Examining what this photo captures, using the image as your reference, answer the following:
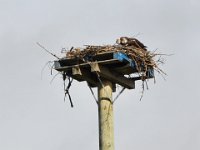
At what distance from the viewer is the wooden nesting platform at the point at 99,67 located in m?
9.86

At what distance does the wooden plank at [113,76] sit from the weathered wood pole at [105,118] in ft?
0.64

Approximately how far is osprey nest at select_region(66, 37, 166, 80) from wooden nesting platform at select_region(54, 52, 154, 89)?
0.26 feet

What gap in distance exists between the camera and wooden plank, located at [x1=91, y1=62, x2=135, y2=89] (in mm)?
Result: 9828

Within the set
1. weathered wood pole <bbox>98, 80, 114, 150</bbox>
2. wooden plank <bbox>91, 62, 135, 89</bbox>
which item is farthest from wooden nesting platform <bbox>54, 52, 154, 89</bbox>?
weathered wood pole <bbox>98, 80, 114, 150</bbox>

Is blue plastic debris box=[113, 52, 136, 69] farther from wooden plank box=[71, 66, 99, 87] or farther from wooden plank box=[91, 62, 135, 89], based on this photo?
wooden plank box=[71, 66, 99, 87]

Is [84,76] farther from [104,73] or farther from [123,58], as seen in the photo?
[123,58]

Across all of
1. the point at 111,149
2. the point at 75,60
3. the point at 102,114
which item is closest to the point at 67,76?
the point at 75,60

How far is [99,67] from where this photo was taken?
9875mm

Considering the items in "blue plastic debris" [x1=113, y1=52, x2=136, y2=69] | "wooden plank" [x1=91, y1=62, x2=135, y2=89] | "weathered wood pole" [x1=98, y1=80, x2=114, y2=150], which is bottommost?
"weathered wood pole" [x1=98, y1=80, x2=114, y2=150]

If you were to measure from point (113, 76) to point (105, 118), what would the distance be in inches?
34.8

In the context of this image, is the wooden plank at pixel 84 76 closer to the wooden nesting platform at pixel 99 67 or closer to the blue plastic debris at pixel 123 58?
the wooden nesting platform at pixel 99 67

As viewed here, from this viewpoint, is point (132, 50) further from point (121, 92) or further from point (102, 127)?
point (102, 127)

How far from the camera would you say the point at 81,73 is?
10.1 m

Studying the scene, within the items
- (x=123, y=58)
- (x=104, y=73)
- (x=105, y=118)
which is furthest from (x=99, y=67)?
(x=105, y=118)
